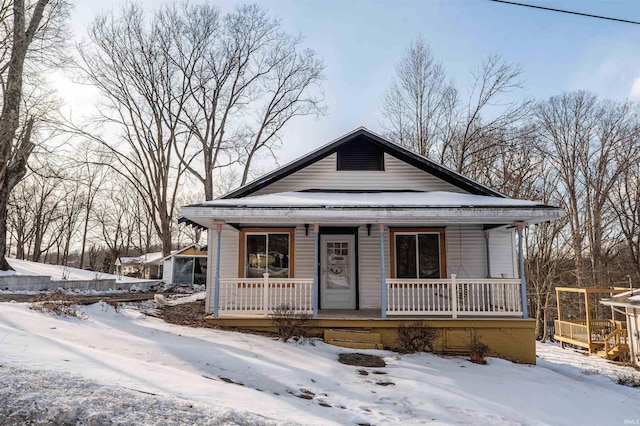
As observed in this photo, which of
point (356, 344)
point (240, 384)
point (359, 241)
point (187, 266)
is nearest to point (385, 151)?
point (359, 241)

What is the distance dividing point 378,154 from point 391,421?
28.4 ft

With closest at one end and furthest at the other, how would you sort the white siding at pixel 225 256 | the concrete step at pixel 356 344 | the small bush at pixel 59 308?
the small bush at pixel 59 308 < the concrete step at pixel 356 344 < the white siding at pixel 225 256

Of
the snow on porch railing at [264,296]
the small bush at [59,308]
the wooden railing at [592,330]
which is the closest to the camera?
the small bush at [59,308]

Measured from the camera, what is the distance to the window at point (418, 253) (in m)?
11.4

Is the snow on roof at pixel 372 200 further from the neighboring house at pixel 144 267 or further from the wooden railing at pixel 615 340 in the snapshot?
the neighboring house at pixel 144 267

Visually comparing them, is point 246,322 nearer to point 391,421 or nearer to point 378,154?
point 391,421

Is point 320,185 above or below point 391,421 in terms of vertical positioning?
above

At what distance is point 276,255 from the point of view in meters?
11.5

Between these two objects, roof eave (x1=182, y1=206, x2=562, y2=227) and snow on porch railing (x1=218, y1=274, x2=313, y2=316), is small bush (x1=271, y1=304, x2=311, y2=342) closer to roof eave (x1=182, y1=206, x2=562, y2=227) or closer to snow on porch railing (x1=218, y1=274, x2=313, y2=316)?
snow on porch railing (x1=218, y1=274, x2=313, y2=316)

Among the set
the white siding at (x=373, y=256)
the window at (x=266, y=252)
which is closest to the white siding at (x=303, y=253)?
the white siding at (x=373, y=256)

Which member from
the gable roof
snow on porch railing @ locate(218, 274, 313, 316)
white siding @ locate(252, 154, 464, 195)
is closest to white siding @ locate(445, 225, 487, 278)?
the gable roof

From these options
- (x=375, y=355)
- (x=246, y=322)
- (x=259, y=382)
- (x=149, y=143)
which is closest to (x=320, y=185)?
(x=246, y=322)

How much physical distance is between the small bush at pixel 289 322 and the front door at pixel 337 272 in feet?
7.17

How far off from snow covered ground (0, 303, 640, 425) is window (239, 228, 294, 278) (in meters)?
2.98
